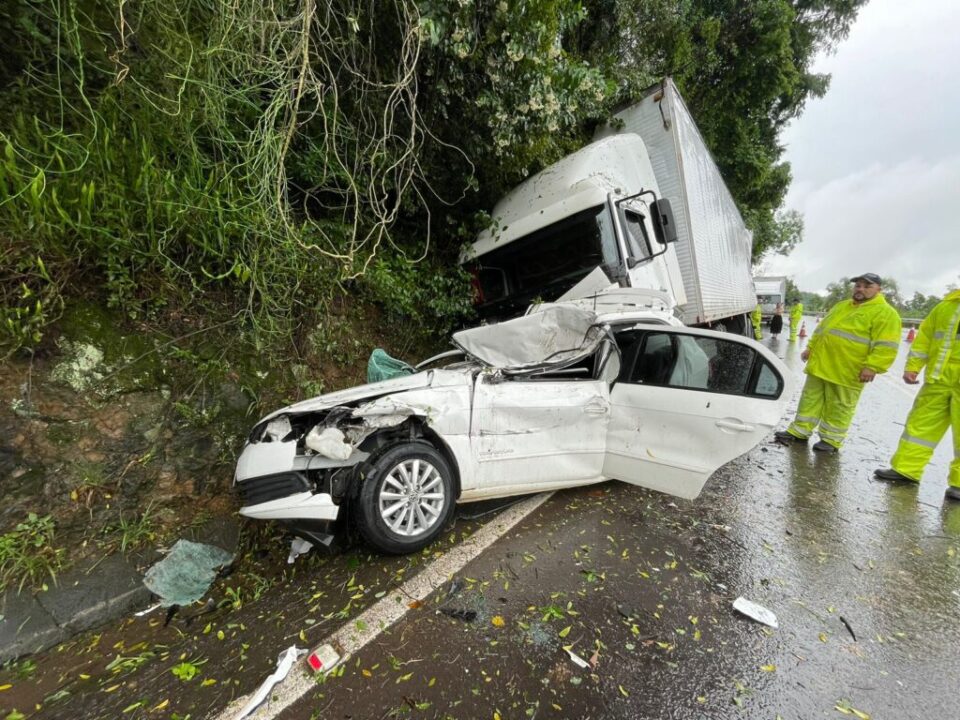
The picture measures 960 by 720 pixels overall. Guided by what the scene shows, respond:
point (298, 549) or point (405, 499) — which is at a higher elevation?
point (405, 499)

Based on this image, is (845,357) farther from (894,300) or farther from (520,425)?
(894,300)

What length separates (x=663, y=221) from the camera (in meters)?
4.29

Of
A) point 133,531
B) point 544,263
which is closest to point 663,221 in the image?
point 544,263

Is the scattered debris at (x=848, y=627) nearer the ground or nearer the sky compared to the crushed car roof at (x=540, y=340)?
nearer the ground

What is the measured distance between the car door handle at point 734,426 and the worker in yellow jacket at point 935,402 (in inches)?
76.6

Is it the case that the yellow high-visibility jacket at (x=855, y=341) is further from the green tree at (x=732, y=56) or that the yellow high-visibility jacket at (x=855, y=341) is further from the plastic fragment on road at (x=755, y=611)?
the green tree at (x=732, y=56)

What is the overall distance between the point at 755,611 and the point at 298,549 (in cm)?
252

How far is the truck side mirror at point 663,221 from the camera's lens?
4215 millimetres

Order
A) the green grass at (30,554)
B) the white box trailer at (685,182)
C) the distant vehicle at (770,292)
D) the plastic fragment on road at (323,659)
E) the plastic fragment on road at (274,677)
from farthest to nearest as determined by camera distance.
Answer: the distant vehicle at (770,292) → the white box trailer at (685,182) → the green grass at (30,554) → the plastic fragment on road at (323,659) → the plastic fragment on road at (274,677)

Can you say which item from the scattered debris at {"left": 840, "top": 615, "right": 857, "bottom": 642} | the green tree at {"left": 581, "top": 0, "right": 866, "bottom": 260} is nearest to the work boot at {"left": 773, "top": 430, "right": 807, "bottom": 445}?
the scattered debris at {"left": 840, "top": 615, "right": 857, "bottom": 642}

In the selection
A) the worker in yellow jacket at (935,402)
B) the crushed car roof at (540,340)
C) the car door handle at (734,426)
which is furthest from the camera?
the worker in yellow jacket at (935,402)

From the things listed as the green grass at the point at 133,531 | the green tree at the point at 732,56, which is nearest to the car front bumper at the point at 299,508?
the green grass at the point at 133,531

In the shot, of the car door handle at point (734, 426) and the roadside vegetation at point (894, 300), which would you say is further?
the roadside vegetation at point (894, 300)

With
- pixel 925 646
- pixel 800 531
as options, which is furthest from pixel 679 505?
pixel 925 646
